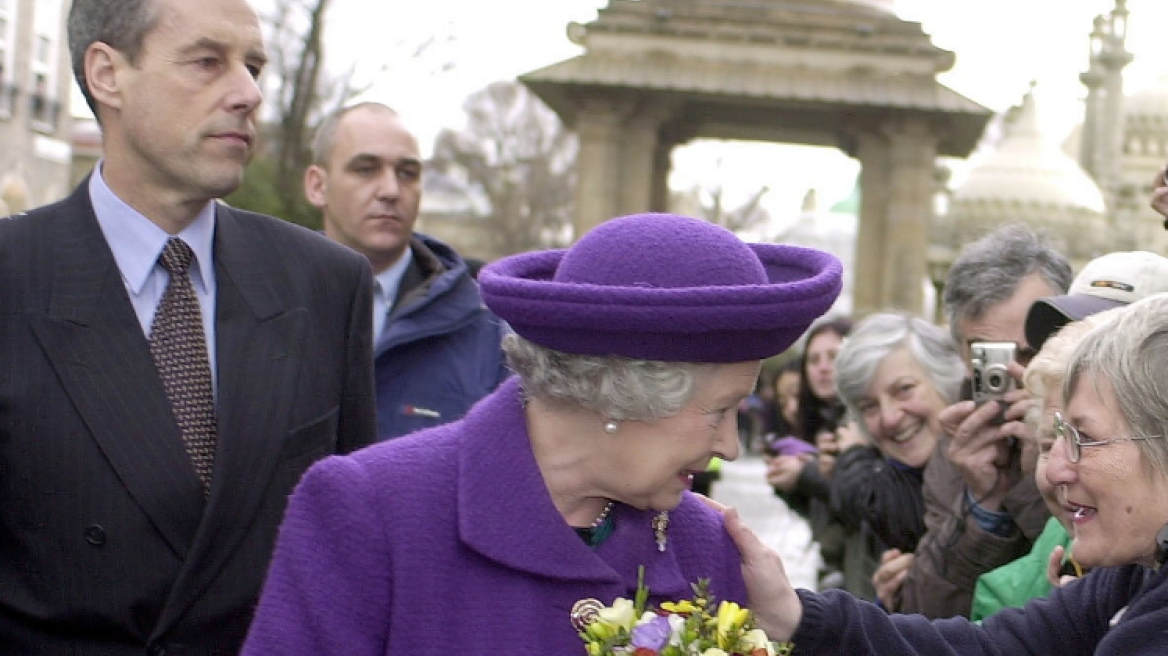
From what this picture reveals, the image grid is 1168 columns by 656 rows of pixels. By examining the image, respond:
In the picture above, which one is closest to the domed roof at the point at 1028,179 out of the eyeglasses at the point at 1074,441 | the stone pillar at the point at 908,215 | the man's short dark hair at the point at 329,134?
the stone pillar at the point at 908,215

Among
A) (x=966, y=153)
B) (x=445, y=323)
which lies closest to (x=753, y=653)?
(x=445, y=323)

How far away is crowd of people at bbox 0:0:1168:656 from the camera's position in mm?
2836

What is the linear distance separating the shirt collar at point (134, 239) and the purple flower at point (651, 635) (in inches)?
55.5

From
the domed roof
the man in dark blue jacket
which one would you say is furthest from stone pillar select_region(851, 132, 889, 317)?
the man in dark blue jacket

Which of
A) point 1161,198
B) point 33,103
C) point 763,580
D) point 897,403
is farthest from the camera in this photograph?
point 33,103

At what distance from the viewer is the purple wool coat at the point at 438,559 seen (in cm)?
281

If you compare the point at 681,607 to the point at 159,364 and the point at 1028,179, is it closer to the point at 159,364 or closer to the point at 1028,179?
the point at 159,364

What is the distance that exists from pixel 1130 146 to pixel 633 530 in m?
35.9

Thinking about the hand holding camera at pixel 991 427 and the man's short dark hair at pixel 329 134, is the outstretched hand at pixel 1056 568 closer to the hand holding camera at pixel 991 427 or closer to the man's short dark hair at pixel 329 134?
the hand holding camera at pixel 991 427

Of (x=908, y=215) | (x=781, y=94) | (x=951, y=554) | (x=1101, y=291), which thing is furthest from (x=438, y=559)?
(x=908, y=215)

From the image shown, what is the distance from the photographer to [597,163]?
23031mm

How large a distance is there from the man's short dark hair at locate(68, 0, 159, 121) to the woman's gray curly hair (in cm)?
128

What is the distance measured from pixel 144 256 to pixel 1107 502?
197 cm

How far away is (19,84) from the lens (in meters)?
34.6
